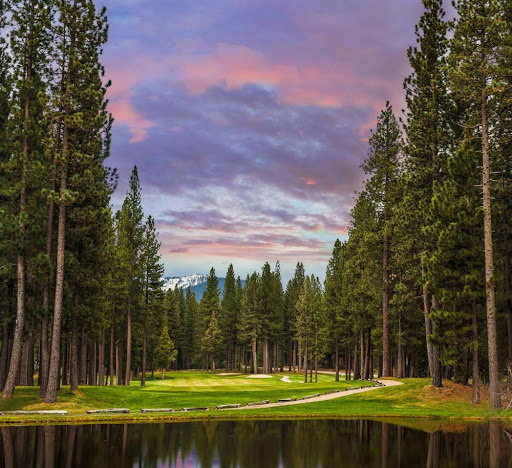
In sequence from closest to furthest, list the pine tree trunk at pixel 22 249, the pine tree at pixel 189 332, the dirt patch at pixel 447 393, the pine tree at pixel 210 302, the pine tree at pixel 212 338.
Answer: the pine tree trunk at pixel 22 249
the dirt patch at pixel 447 393
the pine tree at pixel 212 338
the pine tree at pixel 210 302
the pine tree at pixel 189 332

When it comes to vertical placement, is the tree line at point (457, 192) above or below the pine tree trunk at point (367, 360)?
above

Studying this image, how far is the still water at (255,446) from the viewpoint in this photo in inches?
614

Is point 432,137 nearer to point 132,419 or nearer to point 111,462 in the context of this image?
point 132,419

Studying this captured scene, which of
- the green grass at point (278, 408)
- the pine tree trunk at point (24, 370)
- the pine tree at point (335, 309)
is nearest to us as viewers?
the green grass at point (278, 408)

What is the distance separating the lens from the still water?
1560cm

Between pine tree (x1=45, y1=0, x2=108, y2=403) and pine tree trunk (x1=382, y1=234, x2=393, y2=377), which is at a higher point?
pine tree (x1=45, y1=0, x2=108, y2=403)

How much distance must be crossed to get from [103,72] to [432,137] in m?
22.8

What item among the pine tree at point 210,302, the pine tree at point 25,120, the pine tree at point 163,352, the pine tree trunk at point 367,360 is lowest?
the pine tree at point 163,352

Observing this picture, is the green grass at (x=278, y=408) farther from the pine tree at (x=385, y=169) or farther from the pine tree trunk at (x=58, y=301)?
the pine tree at (x=385, y=169)

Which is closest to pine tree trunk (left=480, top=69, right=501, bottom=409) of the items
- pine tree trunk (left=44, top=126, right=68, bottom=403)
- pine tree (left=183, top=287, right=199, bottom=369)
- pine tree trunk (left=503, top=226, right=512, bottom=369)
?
pine tree trunk (left=503, top=226, right=512, bottom=369)

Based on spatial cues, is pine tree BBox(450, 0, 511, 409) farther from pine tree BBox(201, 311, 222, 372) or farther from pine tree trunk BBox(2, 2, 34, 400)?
pine tree BBox(201, 311, 222, 372)

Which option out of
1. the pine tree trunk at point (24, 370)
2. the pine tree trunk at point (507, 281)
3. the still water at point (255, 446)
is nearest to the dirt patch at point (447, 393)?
the pine tree trunk at point (507, 281)

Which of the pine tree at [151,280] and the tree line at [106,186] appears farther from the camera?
the pine tree at [151,280]

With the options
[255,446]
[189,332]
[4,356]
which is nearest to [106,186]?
[4,356]
